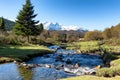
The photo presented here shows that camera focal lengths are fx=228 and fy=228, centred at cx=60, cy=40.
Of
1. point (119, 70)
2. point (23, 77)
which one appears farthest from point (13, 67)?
point (119, 70)

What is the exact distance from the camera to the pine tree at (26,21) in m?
67.7

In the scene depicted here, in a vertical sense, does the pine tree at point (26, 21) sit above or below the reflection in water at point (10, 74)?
above

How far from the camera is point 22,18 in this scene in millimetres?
68438

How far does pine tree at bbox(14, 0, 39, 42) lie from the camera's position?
222 ft

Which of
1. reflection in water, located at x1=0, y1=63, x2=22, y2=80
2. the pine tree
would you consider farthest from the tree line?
reflection in water, located at x1=0, y1=63, x2=22, y2=80

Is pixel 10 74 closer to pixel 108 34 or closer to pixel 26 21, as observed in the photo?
pixel 26 21

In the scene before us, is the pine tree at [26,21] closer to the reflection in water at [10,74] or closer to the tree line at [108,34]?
the reflection in water at [10,74]

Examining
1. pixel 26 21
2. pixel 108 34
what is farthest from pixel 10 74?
pixel 108 34

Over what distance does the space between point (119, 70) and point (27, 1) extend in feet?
172

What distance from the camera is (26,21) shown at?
68.7 m

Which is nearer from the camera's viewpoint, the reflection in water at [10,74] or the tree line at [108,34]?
the reflection in water at [10,74]

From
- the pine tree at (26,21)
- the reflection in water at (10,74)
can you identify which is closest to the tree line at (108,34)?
the pine tree at (26,21)

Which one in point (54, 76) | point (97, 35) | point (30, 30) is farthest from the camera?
point (97, 35)

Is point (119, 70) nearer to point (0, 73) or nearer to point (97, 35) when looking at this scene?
point (0, 73)
